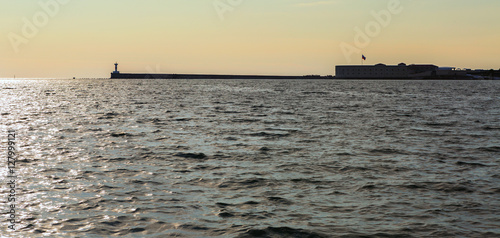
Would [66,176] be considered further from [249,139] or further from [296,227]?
[249,139]

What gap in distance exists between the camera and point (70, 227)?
10.2 m

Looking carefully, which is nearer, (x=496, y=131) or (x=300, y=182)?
(x=300, y=182)

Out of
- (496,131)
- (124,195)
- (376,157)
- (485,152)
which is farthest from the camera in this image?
(496,131)

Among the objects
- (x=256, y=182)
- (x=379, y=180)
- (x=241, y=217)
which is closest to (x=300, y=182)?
(x=256, y=182)

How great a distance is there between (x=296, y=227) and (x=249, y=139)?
14145 millimetres

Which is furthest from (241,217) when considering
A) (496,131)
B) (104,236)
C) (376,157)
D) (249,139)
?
(496,131)

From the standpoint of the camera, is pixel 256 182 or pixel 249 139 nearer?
pixel 256 182

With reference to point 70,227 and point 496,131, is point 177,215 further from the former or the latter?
point 496,131

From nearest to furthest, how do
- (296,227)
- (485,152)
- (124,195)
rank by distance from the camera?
(296,227) < (124,195) < (485,152)

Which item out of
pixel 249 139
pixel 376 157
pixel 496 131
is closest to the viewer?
pixel 376 157

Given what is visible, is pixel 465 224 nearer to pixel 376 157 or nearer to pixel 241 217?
pixel 241 217

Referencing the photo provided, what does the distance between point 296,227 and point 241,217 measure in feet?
4.42

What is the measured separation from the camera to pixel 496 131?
28922mm

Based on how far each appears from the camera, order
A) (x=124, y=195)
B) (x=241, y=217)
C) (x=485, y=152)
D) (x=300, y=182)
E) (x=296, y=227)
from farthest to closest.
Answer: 1. (x=485, y=152)
2. (x=300, y=182)
3. (x=124, y=195)
4. (x=241, y=217)
5. (x=296, y=227)
